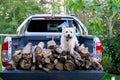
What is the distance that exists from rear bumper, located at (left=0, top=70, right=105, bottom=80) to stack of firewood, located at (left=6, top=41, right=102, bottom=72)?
88 millimetres

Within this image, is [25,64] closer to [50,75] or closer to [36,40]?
[50,75]

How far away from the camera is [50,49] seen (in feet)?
16.0

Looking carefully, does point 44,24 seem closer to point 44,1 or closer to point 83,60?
point 83,60

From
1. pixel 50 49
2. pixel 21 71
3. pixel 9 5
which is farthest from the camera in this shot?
pixel 9 5

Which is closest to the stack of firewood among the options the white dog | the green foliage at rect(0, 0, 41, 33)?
the white dog

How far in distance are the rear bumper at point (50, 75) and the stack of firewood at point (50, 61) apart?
0.29 feet

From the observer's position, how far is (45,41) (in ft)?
23.7

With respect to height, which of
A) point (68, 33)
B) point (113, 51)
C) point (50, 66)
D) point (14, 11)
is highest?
point (14, 11)

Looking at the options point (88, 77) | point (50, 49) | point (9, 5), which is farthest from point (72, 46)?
point (9, 5)

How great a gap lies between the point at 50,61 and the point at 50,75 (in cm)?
26

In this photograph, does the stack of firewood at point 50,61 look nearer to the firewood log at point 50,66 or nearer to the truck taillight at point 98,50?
the firewood log at point 50,66

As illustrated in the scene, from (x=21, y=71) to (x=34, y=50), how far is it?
1.39 feet

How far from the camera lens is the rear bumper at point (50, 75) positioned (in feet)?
14.5

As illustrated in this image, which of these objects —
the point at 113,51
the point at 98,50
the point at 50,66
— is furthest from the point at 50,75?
the point at 113,51
